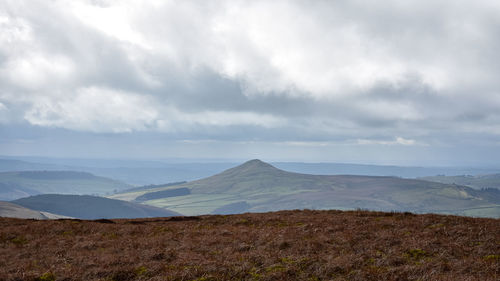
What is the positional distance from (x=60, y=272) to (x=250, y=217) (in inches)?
785

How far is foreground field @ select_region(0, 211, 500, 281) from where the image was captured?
14.7 metres

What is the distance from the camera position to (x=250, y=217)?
110ft

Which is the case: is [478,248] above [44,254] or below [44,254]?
above

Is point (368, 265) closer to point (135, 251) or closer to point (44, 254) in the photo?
point (135, 251)

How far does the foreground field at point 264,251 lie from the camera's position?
577 inches

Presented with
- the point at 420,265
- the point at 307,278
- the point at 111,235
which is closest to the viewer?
the point at 307,278

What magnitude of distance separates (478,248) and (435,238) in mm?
2546

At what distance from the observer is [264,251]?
18922 mm

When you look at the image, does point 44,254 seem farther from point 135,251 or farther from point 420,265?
point 420,265

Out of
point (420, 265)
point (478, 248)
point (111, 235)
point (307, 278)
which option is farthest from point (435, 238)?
point (111, 235)

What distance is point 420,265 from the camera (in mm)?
15141

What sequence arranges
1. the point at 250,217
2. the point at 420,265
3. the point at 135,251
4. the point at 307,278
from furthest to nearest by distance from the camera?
the point at 250,217, the point at 135,251, the point at 420,265, the point at 307,278

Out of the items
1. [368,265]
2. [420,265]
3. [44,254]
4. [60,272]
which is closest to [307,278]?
[368,265]

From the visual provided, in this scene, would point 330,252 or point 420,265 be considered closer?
point 420,265
